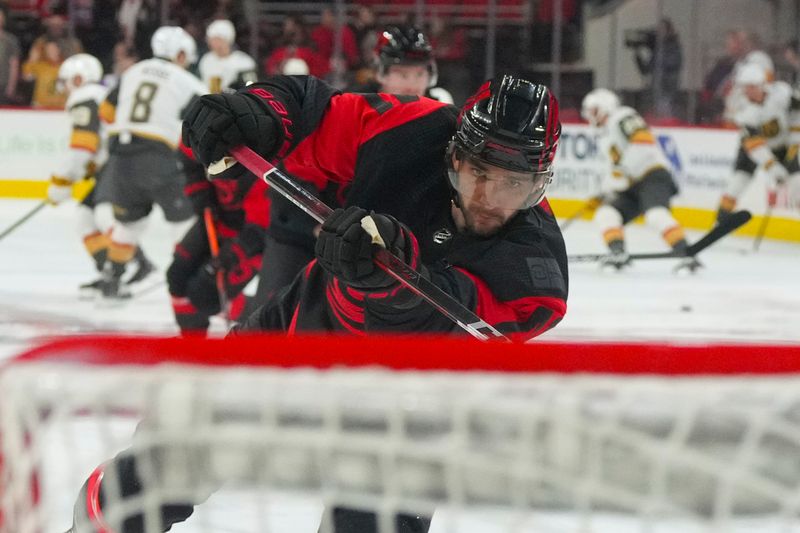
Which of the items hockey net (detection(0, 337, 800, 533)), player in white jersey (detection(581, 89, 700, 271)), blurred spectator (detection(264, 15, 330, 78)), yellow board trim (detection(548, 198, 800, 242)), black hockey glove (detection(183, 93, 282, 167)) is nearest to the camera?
hockey net (detection(0, 337, 800, 533))

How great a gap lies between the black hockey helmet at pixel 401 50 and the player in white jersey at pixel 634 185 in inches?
120

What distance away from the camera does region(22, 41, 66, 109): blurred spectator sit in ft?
30.4

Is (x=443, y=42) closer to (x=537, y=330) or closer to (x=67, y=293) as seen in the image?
(x=67, y=293)

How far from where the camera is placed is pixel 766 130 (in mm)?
7918

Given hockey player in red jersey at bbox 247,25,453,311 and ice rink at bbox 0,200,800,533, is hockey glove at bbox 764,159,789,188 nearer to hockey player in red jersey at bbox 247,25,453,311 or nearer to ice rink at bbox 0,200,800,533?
ice rink at bbox 0,200,800,533

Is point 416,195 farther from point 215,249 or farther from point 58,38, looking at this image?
point 58,38

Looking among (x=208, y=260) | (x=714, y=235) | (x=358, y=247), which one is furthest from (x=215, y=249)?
(x=714, y=235)

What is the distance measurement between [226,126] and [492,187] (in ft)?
1.51

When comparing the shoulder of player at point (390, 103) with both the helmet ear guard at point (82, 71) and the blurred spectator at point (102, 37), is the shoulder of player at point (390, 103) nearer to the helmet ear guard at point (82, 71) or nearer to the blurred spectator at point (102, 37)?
the helmet ear guard at point (82, 71)

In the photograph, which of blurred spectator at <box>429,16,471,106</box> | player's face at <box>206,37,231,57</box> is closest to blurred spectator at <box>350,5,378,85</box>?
blurred spectator at <box>429,16,471,106</box>

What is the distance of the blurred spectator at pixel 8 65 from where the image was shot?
9.27 m

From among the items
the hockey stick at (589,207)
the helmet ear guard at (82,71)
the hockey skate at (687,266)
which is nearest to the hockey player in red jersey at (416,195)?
the helmet ear guard at (82,71)

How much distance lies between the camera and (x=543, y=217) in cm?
207

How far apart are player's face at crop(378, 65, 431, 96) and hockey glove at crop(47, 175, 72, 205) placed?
2366 millimetres
